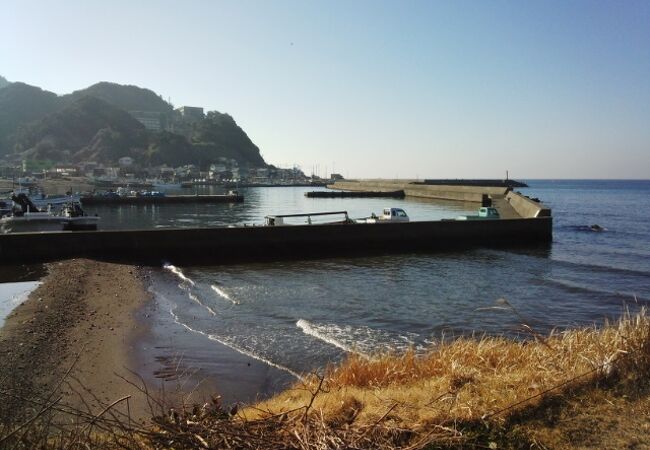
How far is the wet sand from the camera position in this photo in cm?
816

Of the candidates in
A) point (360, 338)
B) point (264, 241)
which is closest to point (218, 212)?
point (264, 241)

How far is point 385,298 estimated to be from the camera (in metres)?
16.8

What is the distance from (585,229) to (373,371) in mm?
42230

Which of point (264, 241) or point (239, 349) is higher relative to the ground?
point (264, 241)

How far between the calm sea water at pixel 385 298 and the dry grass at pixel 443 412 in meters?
1.19

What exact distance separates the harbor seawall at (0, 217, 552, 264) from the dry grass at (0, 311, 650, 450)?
69.6ft

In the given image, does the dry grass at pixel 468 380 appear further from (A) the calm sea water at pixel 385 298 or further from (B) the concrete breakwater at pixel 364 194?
(B) the concrete breakwater at pixel 364 194

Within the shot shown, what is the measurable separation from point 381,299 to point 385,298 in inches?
9.0

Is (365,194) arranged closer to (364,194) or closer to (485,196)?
(364,194)

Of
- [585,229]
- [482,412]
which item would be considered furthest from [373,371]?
[585,229]

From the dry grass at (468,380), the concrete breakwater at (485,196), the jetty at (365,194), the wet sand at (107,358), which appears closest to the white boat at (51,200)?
the wet sand at (107,358)

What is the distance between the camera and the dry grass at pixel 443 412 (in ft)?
11.5

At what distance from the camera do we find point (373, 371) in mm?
6316

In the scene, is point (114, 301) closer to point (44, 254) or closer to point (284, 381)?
point (284, 381)
